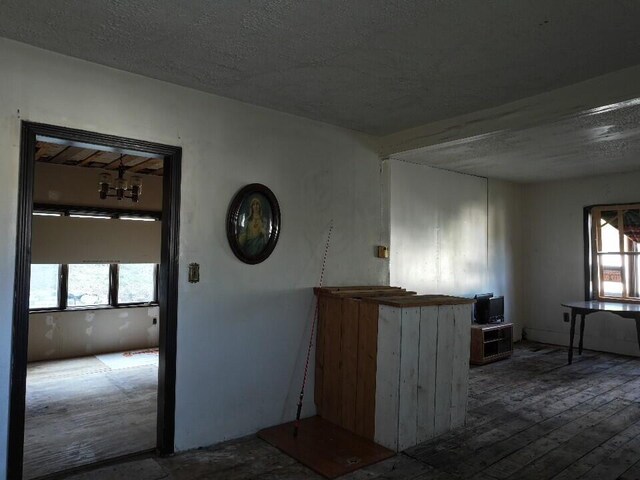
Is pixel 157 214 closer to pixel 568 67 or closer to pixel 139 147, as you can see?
pixel 139 147

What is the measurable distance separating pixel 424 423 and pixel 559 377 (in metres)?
2.60

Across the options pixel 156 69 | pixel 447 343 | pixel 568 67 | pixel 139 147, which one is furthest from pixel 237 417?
pixel 568 67

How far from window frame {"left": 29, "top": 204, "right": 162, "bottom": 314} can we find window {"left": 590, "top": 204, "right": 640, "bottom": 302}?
646 cm

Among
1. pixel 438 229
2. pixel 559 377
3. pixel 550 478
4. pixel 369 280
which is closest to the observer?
pixel 550 478

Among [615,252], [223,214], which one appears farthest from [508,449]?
[615,252]

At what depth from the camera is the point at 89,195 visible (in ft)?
20.1

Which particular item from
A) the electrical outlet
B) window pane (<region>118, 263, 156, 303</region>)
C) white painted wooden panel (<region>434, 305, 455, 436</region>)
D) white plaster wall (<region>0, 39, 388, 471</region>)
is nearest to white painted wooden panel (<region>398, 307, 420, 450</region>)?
white painted wooden panel (<region>434, 305, 455, 436</region>)

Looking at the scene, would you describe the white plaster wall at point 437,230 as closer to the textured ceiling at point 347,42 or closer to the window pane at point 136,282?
the textured ceiling at point 347,42

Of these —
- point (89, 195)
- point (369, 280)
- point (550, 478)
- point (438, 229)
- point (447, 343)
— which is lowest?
point (550, 478)

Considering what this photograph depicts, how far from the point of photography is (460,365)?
11.7 feet

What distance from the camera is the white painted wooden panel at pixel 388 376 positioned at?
3170 millimetres

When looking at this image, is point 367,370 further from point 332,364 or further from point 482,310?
point 482,310

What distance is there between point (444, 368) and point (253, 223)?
1.83 meters

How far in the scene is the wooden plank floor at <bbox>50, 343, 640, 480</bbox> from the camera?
9.29 feet
